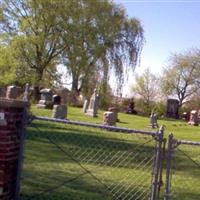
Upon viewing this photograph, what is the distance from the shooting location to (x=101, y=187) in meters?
8.60

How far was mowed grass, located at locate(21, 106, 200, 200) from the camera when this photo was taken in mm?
8023

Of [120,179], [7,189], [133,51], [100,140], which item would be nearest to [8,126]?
[7,189]

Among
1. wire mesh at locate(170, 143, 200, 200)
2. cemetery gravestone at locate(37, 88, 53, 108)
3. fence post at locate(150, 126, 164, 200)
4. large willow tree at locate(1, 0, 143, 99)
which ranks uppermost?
large willow tree at locate(1, 0, 143, 99)

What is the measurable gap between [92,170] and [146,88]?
54.7 metres

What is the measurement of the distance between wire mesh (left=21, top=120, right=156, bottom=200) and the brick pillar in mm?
1163

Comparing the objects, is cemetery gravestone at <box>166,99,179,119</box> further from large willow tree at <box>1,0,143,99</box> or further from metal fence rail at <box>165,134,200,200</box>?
metal fence rail at <box>165,134,200,200</box>

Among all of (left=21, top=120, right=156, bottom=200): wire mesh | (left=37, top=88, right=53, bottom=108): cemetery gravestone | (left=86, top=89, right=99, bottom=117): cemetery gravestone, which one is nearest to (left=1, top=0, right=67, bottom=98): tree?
(left=37, top=88, right=53, bottom=108): cemetery gravestone

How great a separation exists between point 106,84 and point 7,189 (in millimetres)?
37753

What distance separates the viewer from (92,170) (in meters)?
10.1

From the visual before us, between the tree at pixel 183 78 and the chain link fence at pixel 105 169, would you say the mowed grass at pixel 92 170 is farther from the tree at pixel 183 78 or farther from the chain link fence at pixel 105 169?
the tree at pixel 183 78

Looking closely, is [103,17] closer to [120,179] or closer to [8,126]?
[120,179]

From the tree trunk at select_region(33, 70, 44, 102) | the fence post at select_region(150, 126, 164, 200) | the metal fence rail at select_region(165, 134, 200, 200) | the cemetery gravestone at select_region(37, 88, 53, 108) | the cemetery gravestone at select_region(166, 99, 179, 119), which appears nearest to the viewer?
the fence post at select_region(150, 126, 164, 200)

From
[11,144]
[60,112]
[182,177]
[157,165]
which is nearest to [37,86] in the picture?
[60,112]

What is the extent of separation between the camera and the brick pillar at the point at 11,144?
5.75m
